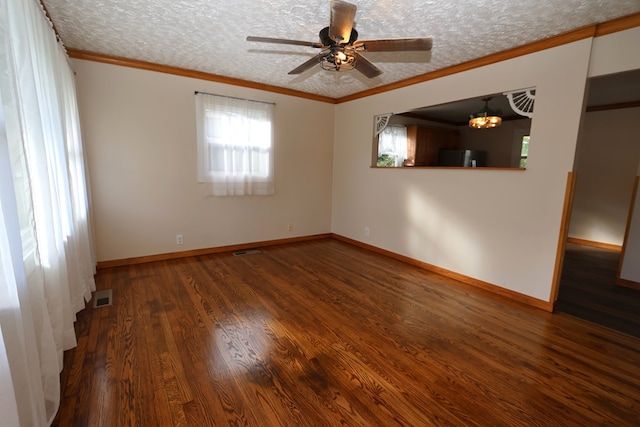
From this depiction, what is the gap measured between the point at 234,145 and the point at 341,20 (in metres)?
2.75

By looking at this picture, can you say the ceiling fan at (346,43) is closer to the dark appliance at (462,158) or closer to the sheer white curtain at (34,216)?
the sheer white curtain at (34,216)

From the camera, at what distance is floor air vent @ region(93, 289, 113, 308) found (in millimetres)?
2624

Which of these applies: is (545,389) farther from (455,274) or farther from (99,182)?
(99,182)

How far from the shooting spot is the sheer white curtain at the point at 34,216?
1131mm

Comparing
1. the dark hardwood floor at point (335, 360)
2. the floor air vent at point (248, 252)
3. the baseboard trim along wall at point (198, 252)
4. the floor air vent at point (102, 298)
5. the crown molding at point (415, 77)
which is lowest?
the dark hardwood floor at point (335, 360)

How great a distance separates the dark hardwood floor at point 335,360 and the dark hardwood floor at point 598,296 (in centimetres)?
25

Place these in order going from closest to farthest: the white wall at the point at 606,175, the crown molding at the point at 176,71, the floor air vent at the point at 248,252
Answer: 1. the crown molding at the point at 176,71
2. the floor air vent at the point at 248,252
3. the white wall at the point at 606,175

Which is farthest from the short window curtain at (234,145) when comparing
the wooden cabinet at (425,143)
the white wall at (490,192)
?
the wooden cabinet at (425,143)

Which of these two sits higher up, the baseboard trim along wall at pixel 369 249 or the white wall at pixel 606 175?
the white wall at pixel 606 175

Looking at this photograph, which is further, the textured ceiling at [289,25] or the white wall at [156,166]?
the white wall at [156,166]

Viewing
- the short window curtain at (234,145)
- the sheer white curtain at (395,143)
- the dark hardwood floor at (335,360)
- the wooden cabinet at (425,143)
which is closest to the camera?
the dark hardwood floor at (335,360)

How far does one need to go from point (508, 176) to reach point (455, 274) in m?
1.29

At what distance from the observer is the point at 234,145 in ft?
13.6

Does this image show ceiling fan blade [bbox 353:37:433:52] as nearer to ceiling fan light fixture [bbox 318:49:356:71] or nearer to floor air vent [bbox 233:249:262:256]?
ceiling fan light fixture [bbox 318:49:356:71]
